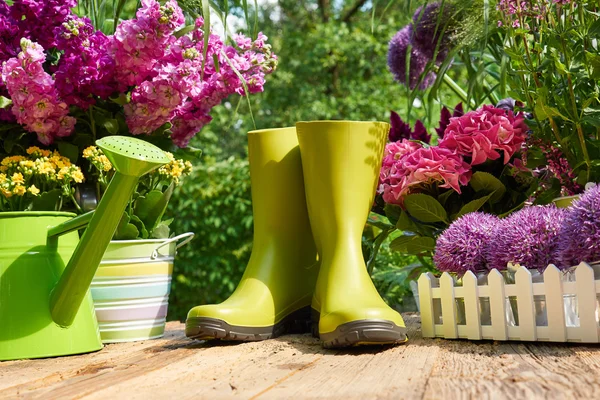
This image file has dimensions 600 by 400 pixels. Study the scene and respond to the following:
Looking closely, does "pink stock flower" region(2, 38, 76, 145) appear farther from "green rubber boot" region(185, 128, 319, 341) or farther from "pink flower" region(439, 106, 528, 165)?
"pink flower" region(439, 106, 528, 165)

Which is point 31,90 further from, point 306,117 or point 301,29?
point 301,29

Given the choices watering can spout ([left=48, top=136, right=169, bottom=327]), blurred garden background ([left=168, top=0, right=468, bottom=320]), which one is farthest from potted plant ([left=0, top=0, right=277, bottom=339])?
blurred garden background ([left=168, top=0, right=468, bottom=320])

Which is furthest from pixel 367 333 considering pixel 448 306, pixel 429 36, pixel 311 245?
pixel 429 36

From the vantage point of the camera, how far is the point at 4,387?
803mm

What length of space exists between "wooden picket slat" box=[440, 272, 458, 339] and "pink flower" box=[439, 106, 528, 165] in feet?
1.10

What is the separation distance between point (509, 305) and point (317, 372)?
361mm

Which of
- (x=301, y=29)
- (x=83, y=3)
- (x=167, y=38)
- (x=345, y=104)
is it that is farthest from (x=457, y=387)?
(x=301, y=29)

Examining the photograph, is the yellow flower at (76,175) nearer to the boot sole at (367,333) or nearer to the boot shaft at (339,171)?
the boot shaft at (339,171)

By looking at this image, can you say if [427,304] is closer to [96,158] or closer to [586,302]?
[586,302]

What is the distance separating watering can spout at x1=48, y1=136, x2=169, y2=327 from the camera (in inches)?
36.8

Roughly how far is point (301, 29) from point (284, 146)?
255 inches

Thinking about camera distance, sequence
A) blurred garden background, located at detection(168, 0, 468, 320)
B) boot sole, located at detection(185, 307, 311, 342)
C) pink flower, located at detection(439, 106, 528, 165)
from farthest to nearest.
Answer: blurred garden background, located at detection(168, 0, 468, 320)
pink flower, located at detection(439, 106, 528, 165)
boot sole, located at detection(185, 307, 311, 342)

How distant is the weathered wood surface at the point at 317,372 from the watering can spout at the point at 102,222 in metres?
0.10

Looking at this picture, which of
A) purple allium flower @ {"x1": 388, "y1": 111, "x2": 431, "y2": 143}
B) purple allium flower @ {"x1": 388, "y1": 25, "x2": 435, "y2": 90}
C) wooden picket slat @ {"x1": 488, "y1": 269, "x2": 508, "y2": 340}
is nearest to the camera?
wooden picket slat @ {"x1": 488, "y1": 269, "x2": 508, "y2": 340}
